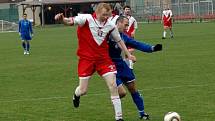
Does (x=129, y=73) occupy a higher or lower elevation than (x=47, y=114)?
higher

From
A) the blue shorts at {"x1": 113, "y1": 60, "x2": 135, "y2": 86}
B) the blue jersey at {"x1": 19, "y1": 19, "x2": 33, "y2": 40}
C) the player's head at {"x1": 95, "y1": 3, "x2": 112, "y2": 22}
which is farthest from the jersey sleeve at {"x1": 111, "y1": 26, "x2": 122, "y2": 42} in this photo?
the blue jersey at {"x1": 19, "y1": 19, "x2": 33, "y2": 40}

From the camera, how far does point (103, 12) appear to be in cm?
948

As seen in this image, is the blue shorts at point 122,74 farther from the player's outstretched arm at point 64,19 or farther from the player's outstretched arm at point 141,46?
the player's outstretched arm at point 64,19

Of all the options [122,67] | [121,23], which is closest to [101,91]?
[122,67]

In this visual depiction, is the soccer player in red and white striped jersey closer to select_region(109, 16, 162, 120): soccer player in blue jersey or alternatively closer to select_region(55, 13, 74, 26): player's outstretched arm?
select_region(55, 13, 74, 26): player's outstretched arm

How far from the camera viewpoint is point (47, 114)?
35.4ft

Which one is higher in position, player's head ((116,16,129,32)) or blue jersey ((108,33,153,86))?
player's head ((116,16,129,32))

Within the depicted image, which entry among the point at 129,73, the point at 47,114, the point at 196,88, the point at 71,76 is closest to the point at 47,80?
the point at 71,76

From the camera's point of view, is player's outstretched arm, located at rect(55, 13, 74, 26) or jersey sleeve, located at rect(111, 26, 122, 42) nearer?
player's outstretched arm, located at rect(55, 13, 74, 26)

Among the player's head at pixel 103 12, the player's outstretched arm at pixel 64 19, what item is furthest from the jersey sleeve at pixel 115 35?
the player's outstretched arm at pixel 64 19

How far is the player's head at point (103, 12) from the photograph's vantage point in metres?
9.44

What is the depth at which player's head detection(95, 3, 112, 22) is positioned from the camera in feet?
31.0

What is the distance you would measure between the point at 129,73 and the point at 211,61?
10.7 metres

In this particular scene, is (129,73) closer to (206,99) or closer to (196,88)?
(206,99)
